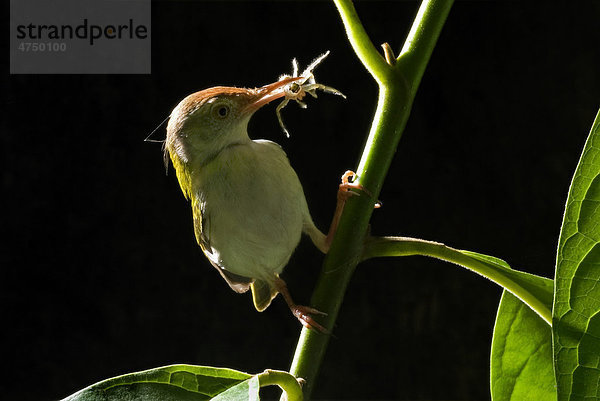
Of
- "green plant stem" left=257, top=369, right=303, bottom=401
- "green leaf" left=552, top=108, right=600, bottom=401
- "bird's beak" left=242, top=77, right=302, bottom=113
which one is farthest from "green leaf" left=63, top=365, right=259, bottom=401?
"bird's beak" left=242, top=77, right=302, bottom=113

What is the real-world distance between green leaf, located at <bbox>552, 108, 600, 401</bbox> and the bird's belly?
0.24m

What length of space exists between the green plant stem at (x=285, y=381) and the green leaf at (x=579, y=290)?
10 cm

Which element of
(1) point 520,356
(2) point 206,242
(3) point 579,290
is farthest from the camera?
(2) point 206,242

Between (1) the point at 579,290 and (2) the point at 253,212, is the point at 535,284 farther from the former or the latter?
(2) the point at 253,212

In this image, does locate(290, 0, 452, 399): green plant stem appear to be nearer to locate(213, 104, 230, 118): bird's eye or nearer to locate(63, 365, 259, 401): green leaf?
locate(63, 365, 259, 401): green leaf

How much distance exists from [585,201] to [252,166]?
0.27 metres

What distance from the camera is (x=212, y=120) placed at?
0.53 metres

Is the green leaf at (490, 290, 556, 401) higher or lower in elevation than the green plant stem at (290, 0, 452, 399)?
lower

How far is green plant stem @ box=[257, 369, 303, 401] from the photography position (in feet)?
0.93

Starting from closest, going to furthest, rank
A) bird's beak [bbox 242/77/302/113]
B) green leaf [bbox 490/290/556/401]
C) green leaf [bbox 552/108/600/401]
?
green leaf [bbox 552/108/600/401] < green leaf [bbox 490/290/556/401] < bird's beak [bbox 242/77/302/113]

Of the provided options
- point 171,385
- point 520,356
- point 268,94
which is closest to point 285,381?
point 171,385

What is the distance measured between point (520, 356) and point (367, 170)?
15cm

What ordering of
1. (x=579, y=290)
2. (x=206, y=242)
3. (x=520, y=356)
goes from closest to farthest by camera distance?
(x=579, y=290) < (x=520, y=356) < (x=206, y=242)

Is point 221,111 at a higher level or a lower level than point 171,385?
higher
